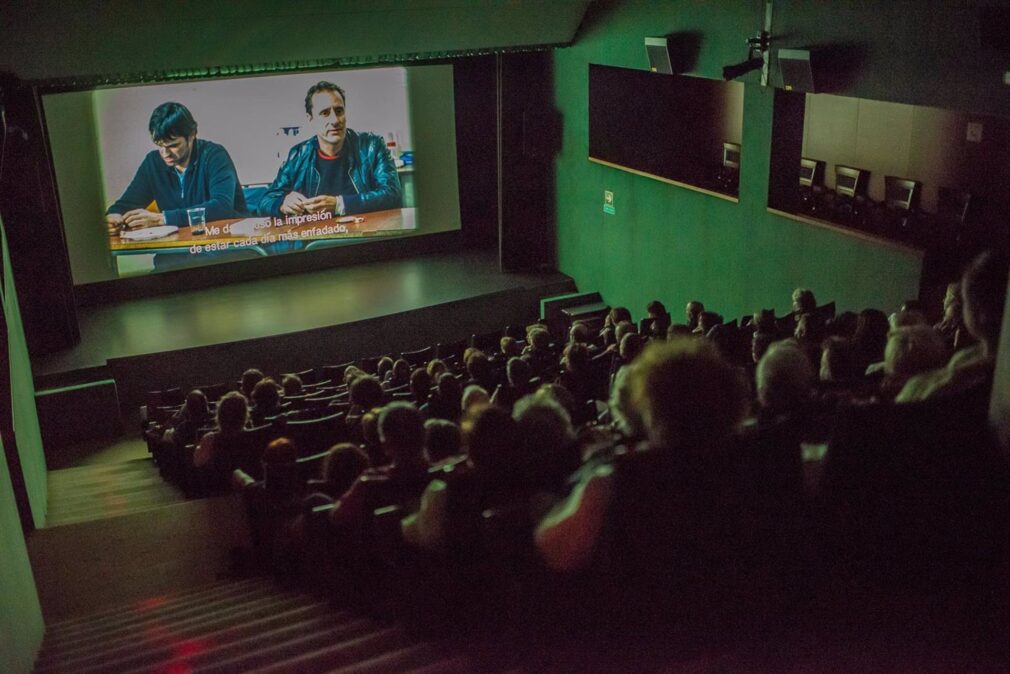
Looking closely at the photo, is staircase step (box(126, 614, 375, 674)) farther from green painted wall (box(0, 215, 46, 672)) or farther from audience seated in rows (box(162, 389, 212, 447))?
audience seated in rows (box(162, 389, 212, 447))

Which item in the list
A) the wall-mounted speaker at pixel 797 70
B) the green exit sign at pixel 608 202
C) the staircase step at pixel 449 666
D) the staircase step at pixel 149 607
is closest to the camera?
the staircase step at pixel 449 666

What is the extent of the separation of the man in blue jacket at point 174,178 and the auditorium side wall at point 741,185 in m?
4.58

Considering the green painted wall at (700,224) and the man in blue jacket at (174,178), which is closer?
the green painted wall at (700,224)

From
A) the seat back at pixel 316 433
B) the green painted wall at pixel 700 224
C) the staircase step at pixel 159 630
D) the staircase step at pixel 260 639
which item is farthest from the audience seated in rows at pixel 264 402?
the green painted wall at pixel 700 224

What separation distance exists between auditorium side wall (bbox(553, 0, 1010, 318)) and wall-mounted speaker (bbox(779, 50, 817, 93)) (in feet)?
0.68

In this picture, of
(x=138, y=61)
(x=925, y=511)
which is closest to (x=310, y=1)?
(x=138, y=61)

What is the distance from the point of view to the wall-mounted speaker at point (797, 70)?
7355 millimetres

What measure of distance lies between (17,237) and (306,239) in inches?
143

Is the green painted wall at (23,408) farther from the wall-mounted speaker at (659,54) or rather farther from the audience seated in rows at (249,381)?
the wall-mounted speaker at (659,54)

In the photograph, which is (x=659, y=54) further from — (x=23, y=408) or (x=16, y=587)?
(x=16, y=587)

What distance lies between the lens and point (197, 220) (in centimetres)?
1145

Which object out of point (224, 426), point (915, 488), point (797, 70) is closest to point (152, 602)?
point (224, 426)

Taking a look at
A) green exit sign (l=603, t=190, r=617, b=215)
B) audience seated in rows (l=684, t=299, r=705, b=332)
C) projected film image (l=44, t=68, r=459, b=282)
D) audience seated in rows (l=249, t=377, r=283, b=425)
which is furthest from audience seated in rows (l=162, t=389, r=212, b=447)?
green exit sign (l=603, t=190, r=617, b=215)

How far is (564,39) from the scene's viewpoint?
439 inches
